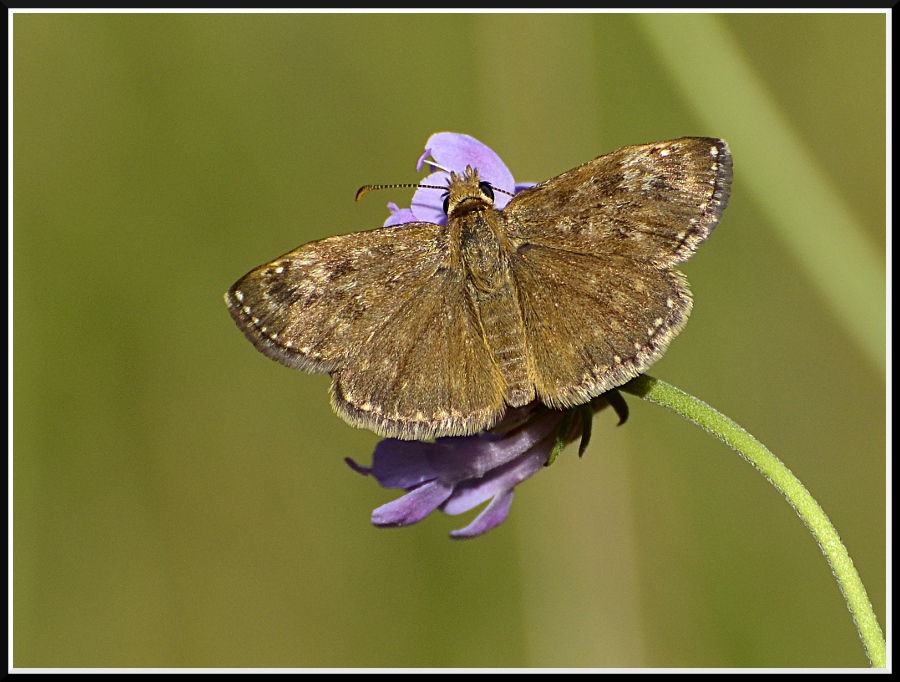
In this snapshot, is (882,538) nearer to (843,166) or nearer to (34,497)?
(843,166)

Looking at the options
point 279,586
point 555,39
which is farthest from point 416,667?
point 555,39

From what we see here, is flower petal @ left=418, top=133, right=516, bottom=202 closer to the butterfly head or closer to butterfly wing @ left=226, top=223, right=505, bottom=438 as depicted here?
the butterfly head

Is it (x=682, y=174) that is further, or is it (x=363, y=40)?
(x=363, y=40)

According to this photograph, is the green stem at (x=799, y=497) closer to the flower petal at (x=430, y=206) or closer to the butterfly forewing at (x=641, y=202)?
the butterfly forewing at (x=641, y=202)

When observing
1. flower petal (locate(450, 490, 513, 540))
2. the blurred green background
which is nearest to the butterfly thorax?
flower petal (locate(450, 490, 513, 540))

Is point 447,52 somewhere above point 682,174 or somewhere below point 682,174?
above

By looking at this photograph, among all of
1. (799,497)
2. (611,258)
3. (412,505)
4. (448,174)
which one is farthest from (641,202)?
(412,505)

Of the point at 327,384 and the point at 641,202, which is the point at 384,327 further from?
the point at 327,384
